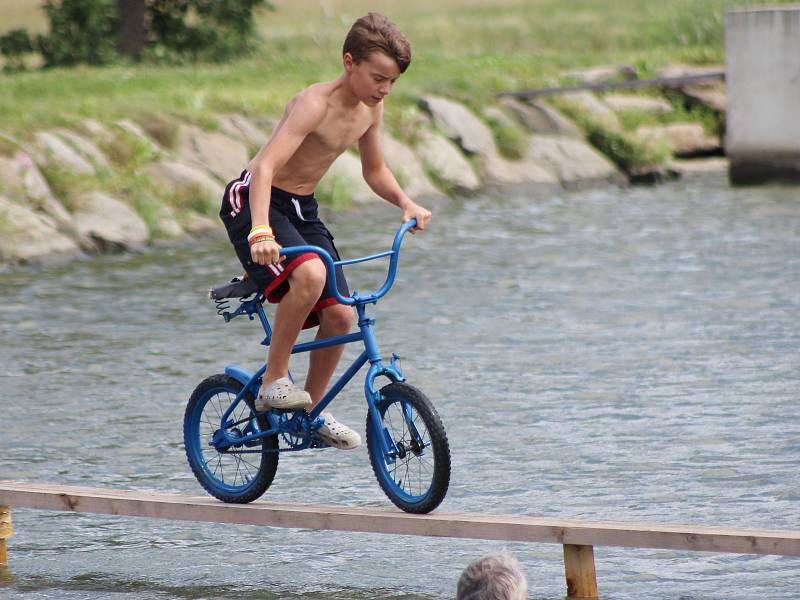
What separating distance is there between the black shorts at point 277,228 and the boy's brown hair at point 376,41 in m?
0.76

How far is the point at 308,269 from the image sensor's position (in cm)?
706

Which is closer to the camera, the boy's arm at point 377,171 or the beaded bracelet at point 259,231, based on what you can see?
the beaded bracelet at point 259,231

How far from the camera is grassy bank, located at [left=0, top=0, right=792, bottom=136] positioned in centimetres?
2300

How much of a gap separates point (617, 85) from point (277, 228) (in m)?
20.9

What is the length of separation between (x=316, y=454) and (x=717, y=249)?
30.2 ft

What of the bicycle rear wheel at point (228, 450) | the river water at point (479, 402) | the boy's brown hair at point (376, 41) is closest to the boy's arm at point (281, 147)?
the boy's brown hair at point (376, 41)

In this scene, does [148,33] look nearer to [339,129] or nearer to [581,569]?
[339,129]

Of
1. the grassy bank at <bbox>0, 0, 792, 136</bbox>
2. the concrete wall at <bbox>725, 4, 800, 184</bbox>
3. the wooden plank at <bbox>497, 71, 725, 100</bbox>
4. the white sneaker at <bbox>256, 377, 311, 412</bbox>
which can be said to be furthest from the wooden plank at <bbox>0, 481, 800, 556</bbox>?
the wooden plank at <bbox>497, 71, 725, 100</bbox>

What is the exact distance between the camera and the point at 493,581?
465 cm

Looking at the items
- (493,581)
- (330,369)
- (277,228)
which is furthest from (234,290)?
(493,581)

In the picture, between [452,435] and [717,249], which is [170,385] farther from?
[717,249]

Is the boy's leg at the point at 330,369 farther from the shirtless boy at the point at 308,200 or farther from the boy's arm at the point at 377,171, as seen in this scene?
the boy's arm at the point at 377,171

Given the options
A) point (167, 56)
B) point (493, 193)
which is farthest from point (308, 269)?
point (167, 56)

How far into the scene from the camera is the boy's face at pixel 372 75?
7.02m
